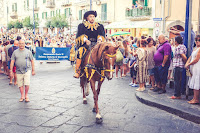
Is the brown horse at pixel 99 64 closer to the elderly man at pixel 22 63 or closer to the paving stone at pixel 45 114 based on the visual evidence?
the paving stone at pixel 45 114

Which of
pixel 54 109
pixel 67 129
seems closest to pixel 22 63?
pixel 54 109

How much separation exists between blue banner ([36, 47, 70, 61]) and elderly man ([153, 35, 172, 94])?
28.0 ft

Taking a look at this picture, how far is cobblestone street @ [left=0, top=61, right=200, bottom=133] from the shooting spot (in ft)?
15.0

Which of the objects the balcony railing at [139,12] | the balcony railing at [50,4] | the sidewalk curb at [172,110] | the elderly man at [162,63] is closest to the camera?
the sidewalk curb at [172,110]

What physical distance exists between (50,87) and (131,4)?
899 inches

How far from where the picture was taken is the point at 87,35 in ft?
18.8

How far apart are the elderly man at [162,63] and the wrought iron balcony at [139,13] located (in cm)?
1983

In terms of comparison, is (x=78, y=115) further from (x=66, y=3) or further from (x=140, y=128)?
(x=66, y=3)

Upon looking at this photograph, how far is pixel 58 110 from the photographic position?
5.69 metres

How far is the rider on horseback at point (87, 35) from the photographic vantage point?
18.4 feet

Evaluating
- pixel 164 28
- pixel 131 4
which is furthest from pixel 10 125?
pixel 131 4

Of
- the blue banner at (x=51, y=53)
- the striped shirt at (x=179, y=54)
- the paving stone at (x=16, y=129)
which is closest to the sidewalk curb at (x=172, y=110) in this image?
the striped shirt at (x=179, y=54)

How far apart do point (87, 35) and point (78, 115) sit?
1.91 meters

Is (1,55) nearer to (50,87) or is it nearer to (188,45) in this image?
(50,87)
